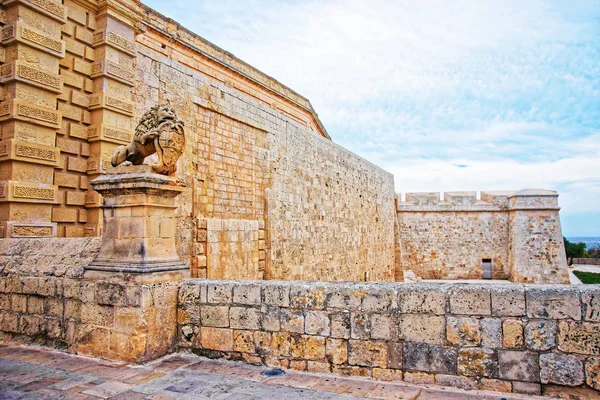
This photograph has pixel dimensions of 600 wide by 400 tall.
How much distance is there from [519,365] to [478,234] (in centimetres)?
2059

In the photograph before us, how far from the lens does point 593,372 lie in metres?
3.01

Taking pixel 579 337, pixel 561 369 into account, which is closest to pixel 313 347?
pixel 561 369

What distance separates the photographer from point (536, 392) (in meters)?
3.10

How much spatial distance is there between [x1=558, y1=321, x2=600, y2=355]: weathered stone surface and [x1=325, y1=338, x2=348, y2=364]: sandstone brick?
1.51 metres

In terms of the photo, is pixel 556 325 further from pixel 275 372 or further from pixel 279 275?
pixel 279 275

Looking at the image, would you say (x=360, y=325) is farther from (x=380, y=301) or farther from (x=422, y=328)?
(x=422, y=328)

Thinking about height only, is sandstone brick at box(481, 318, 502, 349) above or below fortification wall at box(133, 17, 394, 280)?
below

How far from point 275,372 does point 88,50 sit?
5578mm

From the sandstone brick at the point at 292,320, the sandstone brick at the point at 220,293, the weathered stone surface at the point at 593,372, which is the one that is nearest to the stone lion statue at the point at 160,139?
the sandstone brick at the point at 220,293

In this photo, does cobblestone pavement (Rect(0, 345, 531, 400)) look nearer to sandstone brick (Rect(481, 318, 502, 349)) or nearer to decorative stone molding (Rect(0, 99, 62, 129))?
sandstone brick (Rect(481, 318, 502, 349))

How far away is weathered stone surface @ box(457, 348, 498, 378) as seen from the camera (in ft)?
10.5

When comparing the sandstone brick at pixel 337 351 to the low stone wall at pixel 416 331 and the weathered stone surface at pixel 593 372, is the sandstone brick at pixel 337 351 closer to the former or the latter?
the low stone wall at pixel 416 331

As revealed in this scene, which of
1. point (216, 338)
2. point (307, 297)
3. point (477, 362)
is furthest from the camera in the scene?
point (216, 338)

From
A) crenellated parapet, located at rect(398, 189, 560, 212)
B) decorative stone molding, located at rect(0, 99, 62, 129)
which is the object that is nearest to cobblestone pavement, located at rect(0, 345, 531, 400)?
decorative stone molding, located at rect(0, 99, 62, 129)
